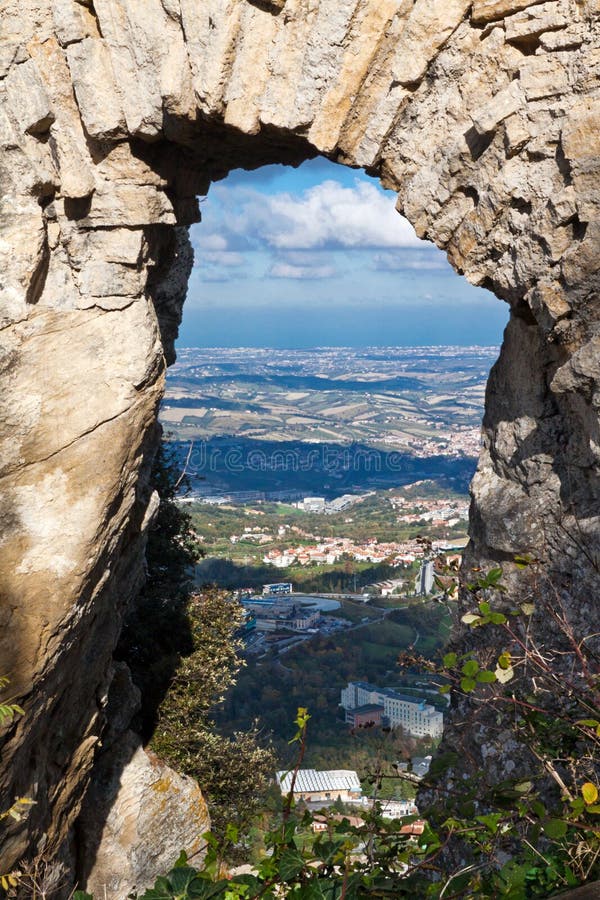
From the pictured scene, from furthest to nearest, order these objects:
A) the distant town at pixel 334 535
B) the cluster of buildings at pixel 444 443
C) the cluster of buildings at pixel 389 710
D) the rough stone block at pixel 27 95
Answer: the cluster of buildings at pixel 444 443, the cluster of buildings at pixel 389 710, the distant town at pixel 334 535, the rough stone block at pixel 27 95

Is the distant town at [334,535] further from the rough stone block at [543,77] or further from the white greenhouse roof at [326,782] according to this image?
the rough stone block at [543,77]

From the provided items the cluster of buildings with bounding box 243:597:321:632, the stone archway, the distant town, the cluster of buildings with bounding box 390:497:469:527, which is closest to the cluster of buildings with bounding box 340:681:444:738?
the distant town

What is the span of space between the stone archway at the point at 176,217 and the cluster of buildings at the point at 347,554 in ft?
82.9

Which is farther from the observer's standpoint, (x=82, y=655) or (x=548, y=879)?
(x=82, y=655)

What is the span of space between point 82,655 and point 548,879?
12.2 feet

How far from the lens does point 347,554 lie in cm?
3194

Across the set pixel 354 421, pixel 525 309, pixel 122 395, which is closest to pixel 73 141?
pixel 122 395

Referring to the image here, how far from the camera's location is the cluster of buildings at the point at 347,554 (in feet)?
100

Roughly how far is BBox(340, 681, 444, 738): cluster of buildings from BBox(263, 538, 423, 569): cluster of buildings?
39.8 feet

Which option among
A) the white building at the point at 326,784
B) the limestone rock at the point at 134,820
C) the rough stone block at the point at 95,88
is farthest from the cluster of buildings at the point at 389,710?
the rough stone block at the point at 95,88

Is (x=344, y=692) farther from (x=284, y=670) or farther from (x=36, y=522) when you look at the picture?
(x=36, y=522)

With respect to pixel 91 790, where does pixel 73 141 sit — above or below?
above

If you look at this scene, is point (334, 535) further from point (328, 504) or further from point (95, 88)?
point (95, 88)

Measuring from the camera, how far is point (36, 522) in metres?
4.79
